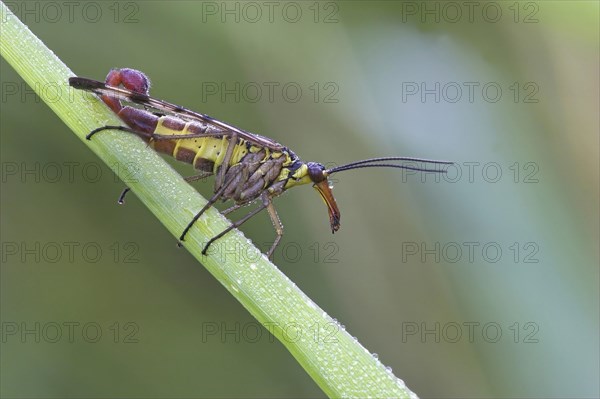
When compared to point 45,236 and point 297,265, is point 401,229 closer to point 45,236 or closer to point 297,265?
point 297,265

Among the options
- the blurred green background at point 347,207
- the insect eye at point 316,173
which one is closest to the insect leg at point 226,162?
the insect eye at point 316,173

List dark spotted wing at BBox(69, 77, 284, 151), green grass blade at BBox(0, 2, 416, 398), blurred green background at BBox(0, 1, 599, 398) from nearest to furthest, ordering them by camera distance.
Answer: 1. green grass blade at BBox(0, 2, 416, 398)
2. dark spotted wing at BBox(69, 77, 284, 151)
3. blurred green background at BBox(0, 1, 599, 398)

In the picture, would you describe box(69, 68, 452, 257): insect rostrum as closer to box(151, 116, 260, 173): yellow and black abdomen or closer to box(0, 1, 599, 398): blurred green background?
box(151, 116, 260, 173): yellow and black abdomen

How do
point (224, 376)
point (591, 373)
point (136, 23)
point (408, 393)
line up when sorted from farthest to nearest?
point (136, 23) → point (224, 376) → point (591, 373) → point (408, 393)

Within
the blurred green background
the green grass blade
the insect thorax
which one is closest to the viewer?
the green grass blade

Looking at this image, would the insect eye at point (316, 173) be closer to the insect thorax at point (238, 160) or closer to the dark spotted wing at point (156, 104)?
the insect thorax at point (238, 160)

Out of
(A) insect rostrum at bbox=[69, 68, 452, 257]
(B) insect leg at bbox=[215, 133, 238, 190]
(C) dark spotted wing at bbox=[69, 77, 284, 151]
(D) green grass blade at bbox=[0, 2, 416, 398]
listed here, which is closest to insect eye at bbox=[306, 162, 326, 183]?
(A) insect rostrum at bbox=[69, 68, 452, 257]

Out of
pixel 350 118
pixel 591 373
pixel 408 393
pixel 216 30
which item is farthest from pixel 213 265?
pixel 216 30
